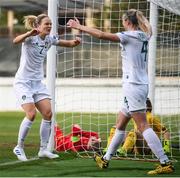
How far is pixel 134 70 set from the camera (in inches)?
334

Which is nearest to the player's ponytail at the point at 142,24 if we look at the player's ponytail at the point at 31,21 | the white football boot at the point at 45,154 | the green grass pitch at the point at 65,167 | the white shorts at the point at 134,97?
the white shorts at the point at 134,97

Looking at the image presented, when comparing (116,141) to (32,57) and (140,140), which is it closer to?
(32,57)

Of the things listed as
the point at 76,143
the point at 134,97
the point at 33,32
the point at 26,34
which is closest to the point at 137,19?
the point at 134,97

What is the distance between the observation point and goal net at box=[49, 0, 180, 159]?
36.6ft

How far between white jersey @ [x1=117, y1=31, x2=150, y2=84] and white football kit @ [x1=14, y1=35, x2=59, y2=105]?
4.88 ft

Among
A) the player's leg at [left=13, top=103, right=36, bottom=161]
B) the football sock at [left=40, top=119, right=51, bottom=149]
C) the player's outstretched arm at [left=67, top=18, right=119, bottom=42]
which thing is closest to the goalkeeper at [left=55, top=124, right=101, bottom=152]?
the football sock at [left=40, top=119, right=51, bottom=149]

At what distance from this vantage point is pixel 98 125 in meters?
14.7

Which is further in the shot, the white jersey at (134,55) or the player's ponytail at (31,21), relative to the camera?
the player's ponytail at (31,21)

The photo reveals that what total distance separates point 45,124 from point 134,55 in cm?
186

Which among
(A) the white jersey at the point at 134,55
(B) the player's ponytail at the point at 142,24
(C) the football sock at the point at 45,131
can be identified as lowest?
(C) the football sock at the point at 45,131

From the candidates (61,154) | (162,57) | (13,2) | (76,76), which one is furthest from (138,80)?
(13,2)

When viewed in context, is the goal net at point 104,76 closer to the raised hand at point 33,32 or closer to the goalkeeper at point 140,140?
the goalkeeper at point 140,140

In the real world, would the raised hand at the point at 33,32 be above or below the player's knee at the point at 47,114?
above

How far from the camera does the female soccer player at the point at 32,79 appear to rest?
9.52 m
